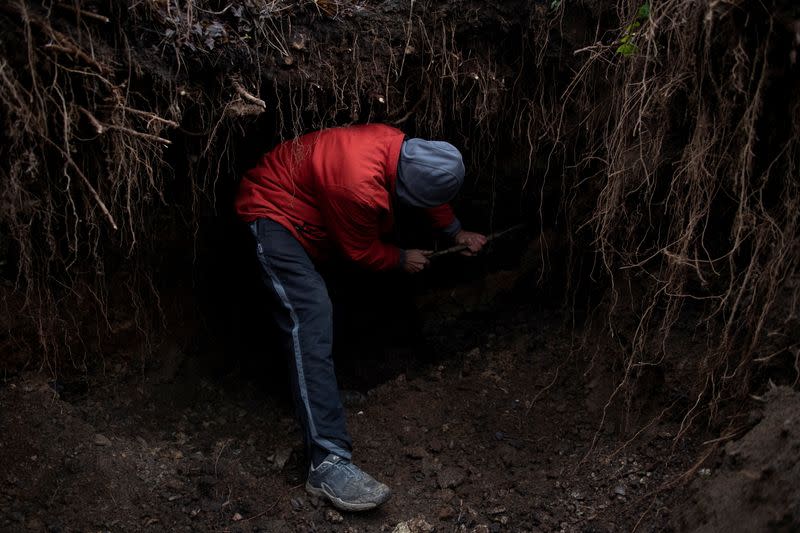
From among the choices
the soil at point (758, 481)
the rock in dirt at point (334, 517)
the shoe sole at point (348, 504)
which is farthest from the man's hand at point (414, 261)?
the soil at point (758, 481)

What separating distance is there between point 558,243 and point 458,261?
2.06 feet

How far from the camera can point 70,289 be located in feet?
9.35

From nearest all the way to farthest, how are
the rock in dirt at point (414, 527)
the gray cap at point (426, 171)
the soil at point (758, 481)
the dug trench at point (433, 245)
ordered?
the soil at point (758, 481)
the dug trench at point (433, 245)
the rock in dirt at point (414, 527)
the gray cap at point (426, 171)

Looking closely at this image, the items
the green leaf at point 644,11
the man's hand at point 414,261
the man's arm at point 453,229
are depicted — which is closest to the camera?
the green leaf at point 644,11

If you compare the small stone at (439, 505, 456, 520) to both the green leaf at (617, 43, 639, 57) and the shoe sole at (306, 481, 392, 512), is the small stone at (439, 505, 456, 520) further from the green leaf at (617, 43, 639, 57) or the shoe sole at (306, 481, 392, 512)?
the green leaf at (617, 43, 639, 57)

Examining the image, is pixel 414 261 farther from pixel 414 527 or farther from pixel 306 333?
pixel 414 527

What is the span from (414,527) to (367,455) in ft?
1.68

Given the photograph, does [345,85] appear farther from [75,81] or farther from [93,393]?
[93,393]

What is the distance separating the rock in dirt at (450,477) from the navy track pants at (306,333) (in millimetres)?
446

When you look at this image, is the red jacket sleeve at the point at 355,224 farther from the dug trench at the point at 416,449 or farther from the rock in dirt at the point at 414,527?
the rock in dirt at the point at 414,527

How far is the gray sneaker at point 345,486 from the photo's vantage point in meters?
2.80

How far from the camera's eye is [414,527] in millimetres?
2795

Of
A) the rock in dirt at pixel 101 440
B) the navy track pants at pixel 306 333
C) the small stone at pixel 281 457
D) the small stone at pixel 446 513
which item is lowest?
the small stone at pixel 281 457

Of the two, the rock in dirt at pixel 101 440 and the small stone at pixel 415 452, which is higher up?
the rock in dirt at pixel 101 440
